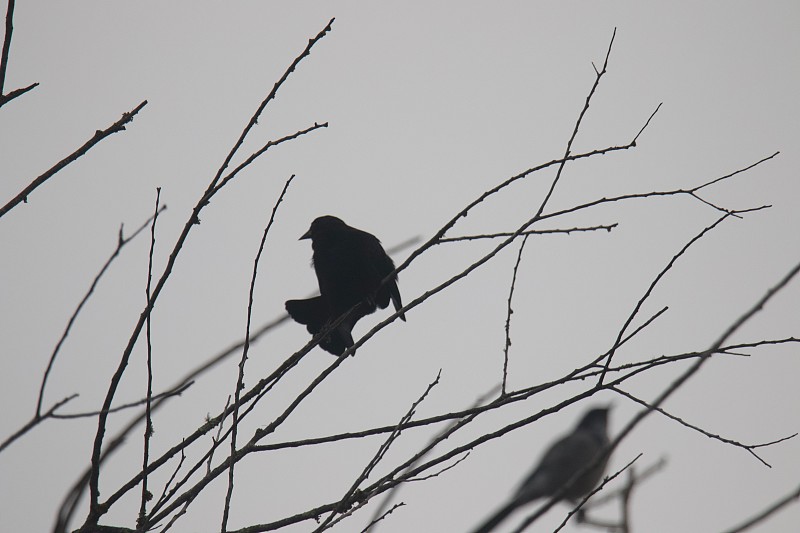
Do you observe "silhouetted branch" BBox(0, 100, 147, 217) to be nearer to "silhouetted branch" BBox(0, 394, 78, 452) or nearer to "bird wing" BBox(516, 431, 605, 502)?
"silhouetted branch" BBox(0, 394, 78, 452)

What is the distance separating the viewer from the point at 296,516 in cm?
205

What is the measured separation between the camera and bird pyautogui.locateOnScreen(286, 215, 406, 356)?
4.36m

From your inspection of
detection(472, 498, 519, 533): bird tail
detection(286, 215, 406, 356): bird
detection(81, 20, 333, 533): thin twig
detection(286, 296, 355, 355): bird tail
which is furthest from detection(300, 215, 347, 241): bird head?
detection(81, 20, 333, 533): thin twig

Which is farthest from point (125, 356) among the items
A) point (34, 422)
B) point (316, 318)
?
point (316, 318)

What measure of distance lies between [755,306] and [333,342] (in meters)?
3.06

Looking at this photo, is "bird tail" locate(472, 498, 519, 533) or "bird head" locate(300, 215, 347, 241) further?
"bird head" locate(300, 215, 347, 241)

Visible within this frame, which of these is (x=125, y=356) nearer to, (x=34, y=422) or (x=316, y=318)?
(x=34, y=422)

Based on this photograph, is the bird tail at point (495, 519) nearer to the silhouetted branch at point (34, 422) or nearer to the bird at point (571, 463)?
the bird at point (571, 463)

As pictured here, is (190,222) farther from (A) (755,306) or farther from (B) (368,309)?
(B) (368,309)

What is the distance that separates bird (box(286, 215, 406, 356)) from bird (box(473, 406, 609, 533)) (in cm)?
177

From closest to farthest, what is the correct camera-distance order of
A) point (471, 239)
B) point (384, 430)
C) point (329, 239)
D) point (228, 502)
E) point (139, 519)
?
point (228, 502), point (139, 519), point (384, 430), point (471, 239), point (329, 239)

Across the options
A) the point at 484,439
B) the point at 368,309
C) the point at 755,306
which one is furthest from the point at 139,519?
the point at 368,309

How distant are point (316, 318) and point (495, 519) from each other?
1428 millimetres

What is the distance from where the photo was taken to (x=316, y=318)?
4387 mm
